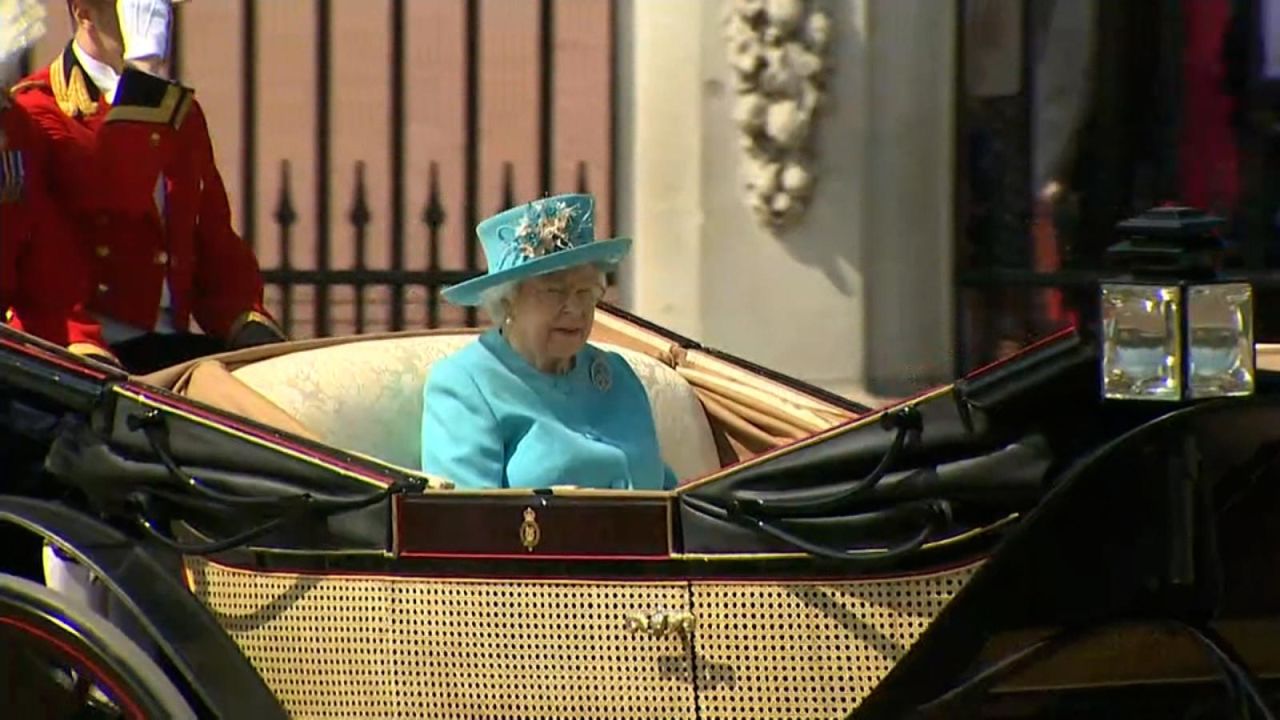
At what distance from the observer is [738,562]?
332 centimetres

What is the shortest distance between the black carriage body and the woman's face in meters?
0.44

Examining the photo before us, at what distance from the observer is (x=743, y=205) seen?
7.02 metres

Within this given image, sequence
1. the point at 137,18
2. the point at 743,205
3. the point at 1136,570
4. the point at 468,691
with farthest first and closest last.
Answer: the point at 743,205 < the point at 137,18 < the point at 468,691 < the point at 1136,570

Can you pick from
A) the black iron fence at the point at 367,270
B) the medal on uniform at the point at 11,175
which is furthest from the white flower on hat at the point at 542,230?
the black iron fence at the point at 367,270

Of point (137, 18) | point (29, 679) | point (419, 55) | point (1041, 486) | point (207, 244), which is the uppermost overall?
point (419, 55)

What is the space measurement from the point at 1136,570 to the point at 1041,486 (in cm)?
15

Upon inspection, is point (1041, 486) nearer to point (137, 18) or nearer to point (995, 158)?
point (137, 18)

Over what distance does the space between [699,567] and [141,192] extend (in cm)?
161

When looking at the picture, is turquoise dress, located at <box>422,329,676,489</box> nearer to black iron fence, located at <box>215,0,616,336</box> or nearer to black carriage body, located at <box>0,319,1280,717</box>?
black carriage body, located at <box>0,319,1280,717</box>

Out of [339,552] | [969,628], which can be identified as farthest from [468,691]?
[969,628]

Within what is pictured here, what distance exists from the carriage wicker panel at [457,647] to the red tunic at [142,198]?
108cm

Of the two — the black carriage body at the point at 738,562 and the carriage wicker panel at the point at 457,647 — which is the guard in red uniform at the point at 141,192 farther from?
the carriage wicker panel at the point at 457,647

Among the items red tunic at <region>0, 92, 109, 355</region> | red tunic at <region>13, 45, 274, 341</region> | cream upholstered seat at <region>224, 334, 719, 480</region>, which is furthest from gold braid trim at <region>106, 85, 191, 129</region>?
cream upholstered seat at <region>224, 334, 719, 480</region>

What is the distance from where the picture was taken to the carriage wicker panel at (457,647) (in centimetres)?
335
